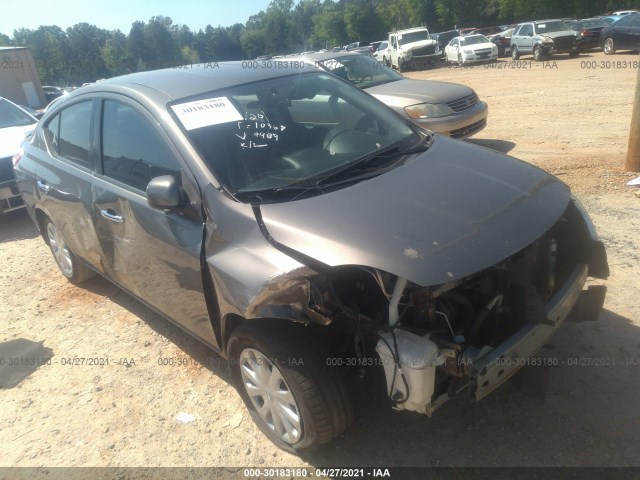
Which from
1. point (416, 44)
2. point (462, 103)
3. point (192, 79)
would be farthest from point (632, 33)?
point (192, 79)

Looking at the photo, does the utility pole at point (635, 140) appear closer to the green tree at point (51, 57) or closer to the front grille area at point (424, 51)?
the front grille area at point (424, 51)

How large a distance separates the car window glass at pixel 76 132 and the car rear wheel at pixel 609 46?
21.0 meters

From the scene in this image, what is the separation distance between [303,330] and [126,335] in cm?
204

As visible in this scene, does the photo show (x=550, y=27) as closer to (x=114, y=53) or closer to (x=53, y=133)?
(x=53, y=133)

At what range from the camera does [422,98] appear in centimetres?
726

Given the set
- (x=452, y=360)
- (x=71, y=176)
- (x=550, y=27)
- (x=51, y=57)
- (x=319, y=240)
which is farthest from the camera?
(x=51, y=57)

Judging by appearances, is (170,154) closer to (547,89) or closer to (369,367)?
(369,367)

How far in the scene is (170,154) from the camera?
2758 millimetres

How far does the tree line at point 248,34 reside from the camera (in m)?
47.5

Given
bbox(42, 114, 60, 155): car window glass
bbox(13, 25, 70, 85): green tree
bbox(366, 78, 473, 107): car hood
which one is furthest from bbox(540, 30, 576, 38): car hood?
bbox(13, 25, 70, 85): green tree

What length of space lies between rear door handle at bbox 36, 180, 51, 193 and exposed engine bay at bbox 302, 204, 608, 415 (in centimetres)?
290

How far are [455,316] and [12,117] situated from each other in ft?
26.5

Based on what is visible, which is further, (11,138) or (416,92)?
(416,92)

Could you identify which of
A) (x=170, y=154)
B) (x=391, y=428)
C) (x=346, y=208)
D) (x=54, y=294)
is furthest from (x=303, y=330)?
(x=54, y=294)
